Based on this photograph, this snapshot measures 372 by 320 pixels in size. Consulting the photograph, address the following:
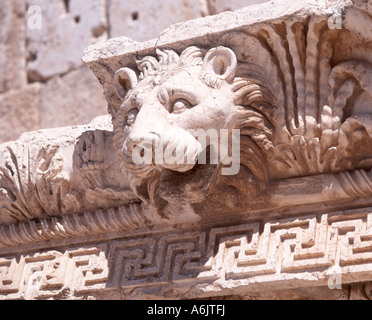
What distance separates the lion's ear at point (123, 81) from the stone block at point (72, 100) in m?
1.45

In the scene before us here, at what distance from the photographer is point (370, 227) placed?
260cm

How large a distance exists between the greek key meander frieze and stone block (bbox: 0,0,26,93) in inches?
65.3

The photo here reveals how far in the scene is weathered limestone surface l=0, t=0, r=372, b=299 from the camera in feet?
8.52

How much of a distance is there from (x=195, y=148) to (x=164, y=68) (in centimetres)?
31

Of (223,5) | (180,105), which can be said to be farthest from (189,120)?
(223,5)

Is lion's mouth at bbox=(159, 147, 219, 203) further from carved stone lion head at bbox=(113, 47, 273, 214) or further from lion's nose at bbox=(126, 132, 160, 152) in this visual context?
lion's nose at bbox=(126, 132, 160, 152)

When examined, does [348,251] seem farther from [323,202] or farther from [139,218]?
[139,218]

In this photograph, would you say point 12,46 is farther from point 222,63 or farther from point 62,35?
point 222,63

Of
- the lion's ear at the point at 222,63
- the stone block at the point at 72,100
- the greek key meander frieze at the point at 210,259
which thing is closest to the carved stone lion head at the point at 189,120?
the lion's ear at the point at 222,63

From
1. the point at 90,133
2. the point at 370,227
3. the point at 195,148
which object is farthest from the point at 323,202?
the point at 90,133

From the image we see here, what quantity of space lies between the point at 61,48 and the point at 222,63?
6.55 ft

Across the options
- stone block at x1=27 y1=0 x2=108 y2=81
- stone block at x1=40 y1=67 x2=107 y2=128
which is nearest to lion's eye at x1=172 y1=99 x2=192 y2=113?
stone block at x1=40 y1=67 x2=107 y2=128

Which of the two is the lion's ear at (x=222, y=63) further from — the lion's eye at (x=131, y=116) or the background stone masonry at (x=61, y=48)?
the background stone masonry at (x=61, y=48)

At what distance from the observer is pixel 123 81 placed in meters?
2.88
